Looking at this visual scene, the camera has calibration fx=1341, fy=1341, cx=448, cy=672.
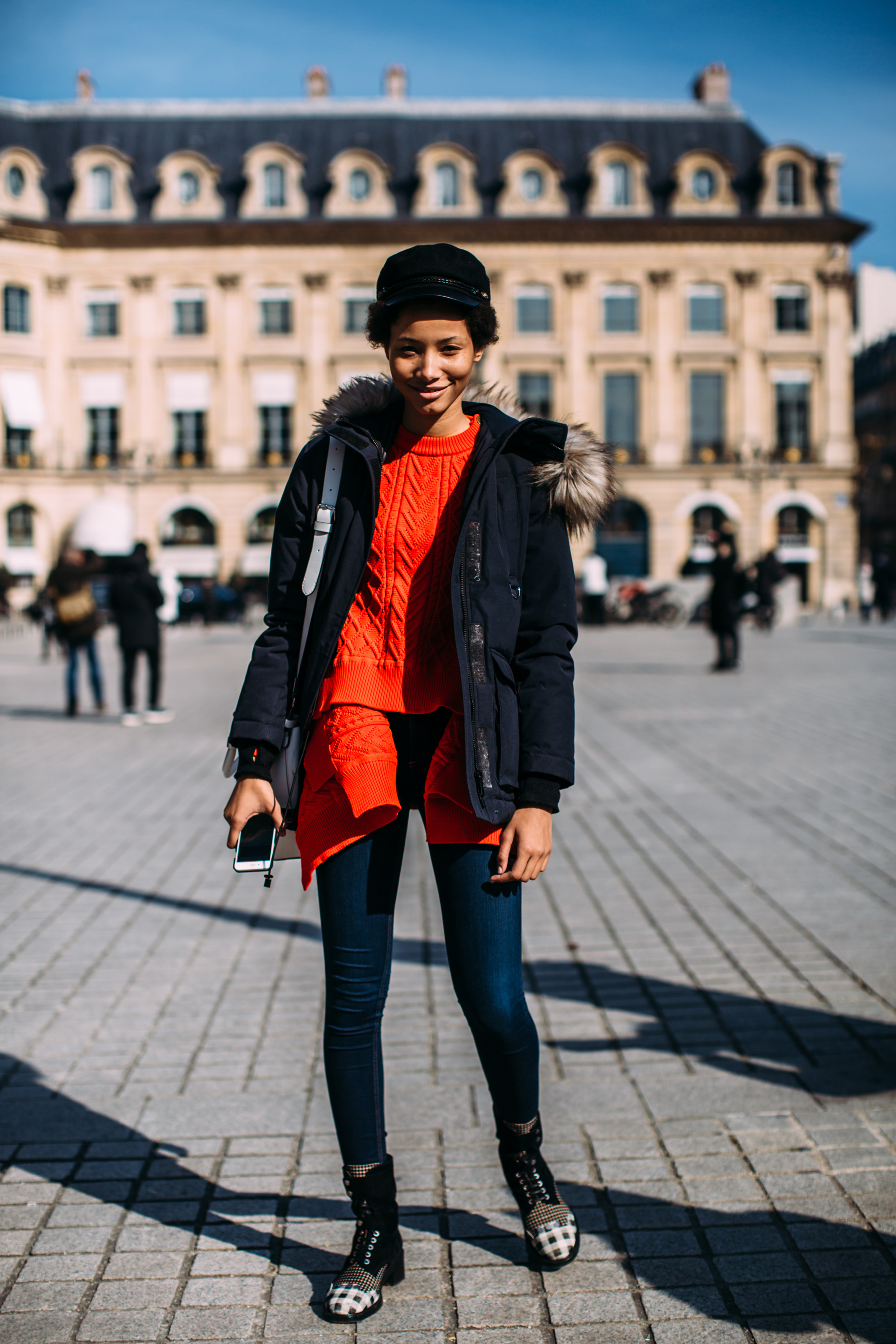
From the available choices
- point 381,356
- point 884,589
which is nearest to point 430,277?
point 884,589

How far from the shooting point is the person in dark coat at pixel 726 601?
1673 centimetres

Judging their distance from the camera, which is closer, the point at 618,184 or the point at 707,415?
the point at 618,184

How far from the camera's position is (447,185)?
47469mm

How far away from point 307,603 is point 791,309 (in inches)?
1911

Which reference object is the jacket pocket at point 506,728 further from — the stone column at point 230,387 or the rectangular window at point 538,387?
the stone column at point 230,387

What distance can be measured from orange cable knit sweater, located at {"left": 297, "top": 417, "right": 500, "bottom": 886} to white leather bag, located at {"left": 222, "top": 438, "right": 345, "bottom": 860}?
0.03 m

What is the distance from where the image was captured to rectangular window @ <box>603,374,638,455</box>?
156 feet

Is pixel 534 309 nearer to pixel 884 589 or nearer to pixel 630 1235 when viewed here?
pixel 884 589

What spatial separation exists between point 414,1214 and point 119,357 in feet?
156

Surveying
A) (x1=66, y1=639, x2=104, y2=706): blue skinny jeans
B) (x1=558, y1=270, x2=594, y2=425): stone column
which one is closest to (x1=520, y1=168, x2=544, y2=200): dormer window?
(x1=558, y1=270, x2=594, y2=425): stone column

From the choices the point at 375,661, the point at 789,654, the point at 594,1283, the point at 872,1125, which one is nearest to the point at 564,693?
the point at 375,661

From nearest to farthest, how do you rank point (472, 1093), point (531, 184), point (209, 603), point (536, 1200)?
point (536, 1200) → point (472, 1093) → point (209, 603) → point (531, 184)

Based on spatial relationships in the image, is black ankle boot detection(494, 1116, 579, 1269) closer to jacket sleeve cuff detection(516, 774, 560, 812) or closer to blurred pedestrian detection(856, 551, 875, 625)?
jacket sleeve cuff detection(516, 774, 560, 812)

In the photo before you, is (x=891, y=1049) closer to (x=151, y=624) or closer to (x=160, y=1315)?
(x=160, y=1315)
